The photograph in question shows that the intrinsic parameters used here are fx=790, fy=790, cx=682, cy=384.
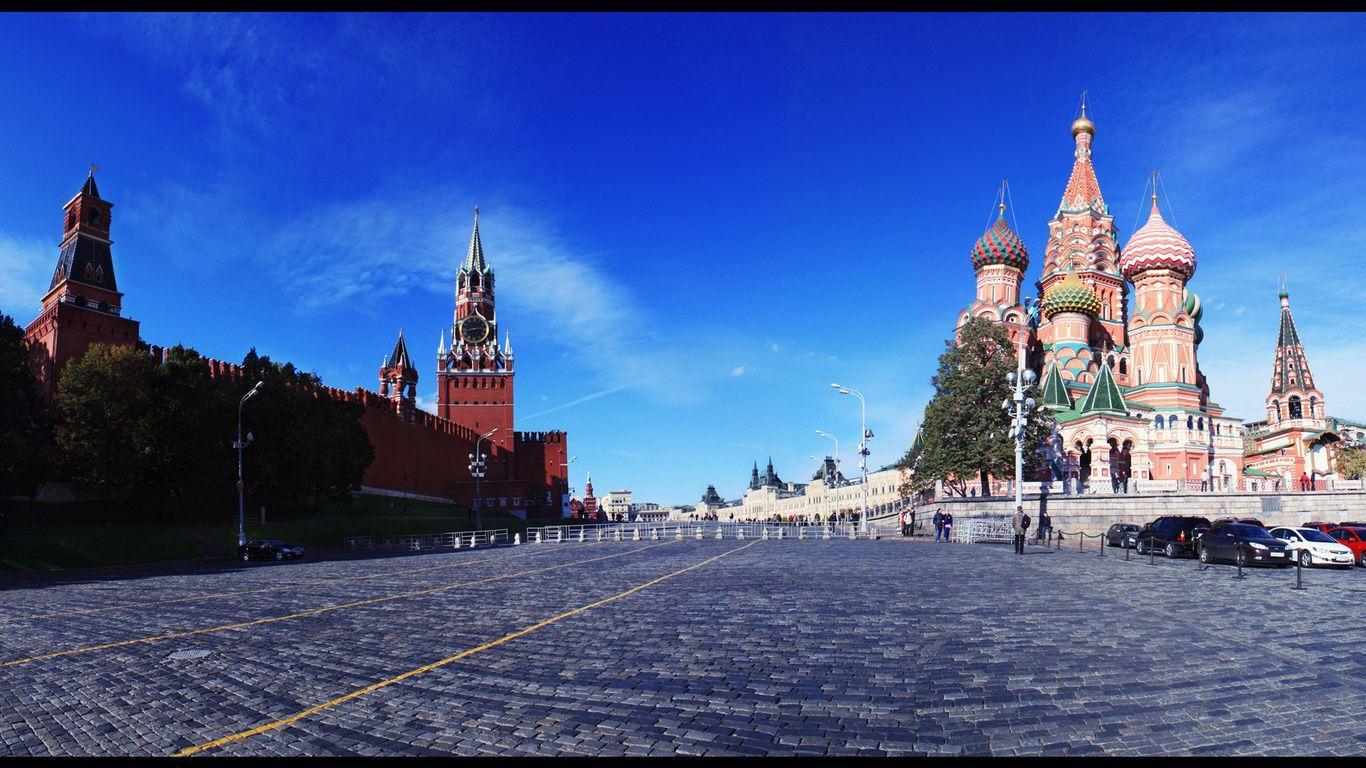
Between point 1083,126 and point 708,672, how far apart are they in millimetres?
80097

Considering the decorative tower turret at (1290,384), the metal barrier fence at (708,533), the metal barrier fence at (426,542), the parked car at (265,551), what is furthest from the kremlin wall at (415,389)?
the decorative tower turret at (1290,384)

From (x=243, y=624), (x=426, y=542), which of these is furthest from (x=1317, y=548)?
(x=426, y=542)

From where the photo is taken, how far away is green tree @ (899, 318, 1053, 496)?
43.7m

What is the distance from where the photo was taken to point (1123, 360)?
218ft

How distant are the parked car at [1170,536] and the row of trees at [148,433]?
40812 mm

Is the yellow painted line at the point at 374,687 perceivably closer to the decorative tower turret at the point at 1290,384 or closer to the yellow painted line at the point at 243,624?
the yellow painted line at the point at 243,624

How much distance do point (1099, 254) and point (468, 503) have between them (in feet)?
220

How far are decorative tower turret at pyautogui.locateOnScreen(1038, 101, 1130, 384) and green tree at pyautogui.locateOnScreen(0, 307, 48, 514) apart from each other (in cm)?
6546

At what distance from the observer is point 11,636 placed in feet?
34.7

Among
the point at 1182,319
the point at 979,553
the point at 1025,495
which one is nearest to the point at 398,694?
the point at 979,553

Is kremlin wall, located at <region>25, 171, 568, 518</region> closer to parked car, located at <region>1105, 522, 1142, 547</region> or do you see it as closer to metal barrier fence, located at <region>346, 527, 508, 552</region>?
metal barrier fence, located at <region>346, 527, 508, 552</region>

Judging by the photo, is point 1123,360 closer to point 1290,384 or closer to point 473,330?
point 1290,384

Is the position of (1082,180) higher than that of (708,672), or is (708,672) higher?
(1082,180)
